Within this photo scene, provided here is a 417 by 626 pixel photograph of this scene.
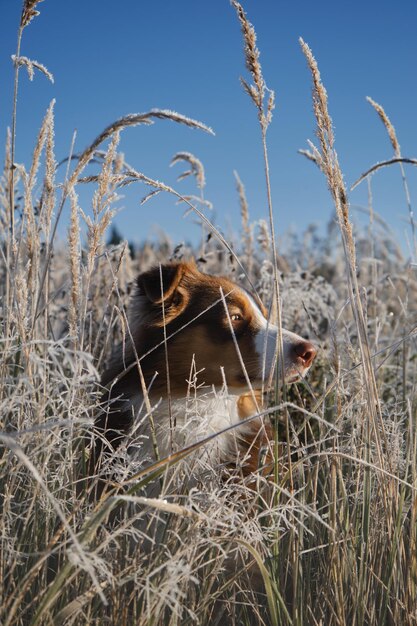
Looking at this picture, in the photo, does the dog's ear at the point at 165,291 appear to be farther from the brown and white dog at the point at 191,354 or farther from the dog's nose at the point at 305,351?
the dog's nose at the point at 305,351

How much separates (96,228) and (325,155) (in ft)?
3.38

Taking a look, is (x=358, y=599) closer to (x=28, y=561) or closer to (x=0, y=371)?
(x=28, y=561)

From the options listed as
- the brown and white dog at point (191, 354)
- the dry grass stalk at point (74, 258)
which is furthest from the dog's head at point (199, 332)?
the dry grass stalk at point (74, 258)

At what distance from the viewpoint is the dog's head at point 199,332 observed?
3.53 metres

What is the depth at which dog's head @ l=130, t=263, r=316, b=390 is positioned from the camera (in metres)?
3.53

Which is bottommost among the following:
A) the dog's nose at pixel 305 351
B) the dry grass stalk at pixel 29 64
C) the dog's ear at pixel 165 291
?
the dog's nose at pixel 305 351

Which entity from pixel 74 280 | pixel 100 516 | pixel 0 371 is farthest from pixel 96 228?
pixel 100 516

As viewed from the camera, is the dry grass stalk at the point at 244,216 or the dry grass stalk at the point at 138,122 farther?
the dry grass stalk at the point at 244,216

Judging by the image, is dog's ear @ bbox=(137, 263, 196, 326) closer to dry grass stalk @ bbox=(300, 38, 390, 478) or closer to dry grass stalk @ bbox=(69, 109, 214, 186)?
dry grass stalk @ bbox=(69, 109, 214, 186)

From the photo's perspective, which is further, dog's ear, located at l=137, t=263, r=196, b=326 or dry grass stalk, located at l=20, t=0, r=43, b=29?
dog's ear, located at l=137, t=263, r=196, b=326

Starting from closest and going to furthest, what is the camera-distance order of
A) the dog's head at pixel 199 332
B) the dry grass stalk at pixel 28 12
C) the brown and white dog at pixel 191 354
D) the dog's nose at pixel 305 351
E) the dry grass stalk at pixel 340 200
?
the dry grass stalk at pixel 340 200 < the dry grass stalk at pixel 28 12 < the dog's nose at pixel 305 351 < the brown and white dog at pixel 191 354 < the dog's head at pixel 199 332

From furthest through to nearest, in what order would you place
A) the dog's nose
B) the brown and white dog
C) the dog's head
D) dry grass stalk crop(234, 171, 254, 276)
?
1. dry grass stalk crop(234, 171, 254, 276)
2. the dog's head
3. the brown and white dog
4. the dog's nose

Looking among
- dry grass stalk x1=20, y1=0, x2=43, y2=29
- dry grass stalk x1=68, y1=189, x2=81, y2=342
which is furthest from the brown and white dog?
dry grass stalk x1=20, y1=0, x2=43, y2=29

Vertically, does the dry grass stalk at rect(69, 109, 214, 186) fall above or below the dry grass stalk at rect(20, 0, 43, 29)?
below
